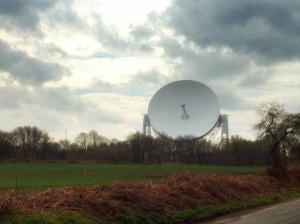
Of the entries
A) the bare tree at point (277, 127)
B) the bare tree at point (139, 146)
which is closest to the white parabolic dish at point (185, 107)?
the bare tree at point (277, 127)

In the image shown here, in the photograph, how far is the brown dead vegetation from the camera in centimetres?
1420

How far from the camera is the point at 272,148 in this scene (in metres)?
41.8

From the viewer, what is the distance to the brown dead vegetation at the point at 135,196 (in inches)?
559

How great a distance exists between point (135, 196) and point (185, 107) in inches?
2284

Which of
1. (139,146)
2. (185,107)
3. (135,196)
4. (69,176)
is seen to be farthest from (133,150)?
(135,196)

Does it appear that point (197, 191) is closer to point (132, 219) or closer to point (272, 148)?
point (132, 219)

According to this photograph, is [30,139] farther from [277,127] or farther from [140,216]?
[140,216]

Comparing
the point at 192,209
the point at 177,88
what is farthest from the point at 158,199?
the point at 177,88

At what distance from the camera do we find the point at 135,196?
17.1 m

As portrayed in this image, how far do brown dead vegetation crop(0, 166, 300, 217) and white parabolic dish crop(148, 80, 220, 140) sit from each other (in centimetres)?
4714

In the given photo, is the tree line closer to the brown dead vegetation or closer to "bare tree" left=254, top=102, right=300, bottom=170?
"bare tree" left=254, top=102, right=300, bottom=170

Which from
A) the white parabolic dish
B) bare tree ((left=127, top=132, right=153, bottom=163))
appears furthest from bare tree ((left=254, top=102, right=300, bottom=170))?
bare tree ((left=127, top=132, right=153, bottom=163))

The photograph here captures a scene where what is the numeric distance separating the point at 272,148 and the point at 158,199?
26282mm

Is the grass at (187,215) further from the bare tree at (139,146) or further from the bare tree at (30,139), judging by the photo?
the bare tree at (30,139)
